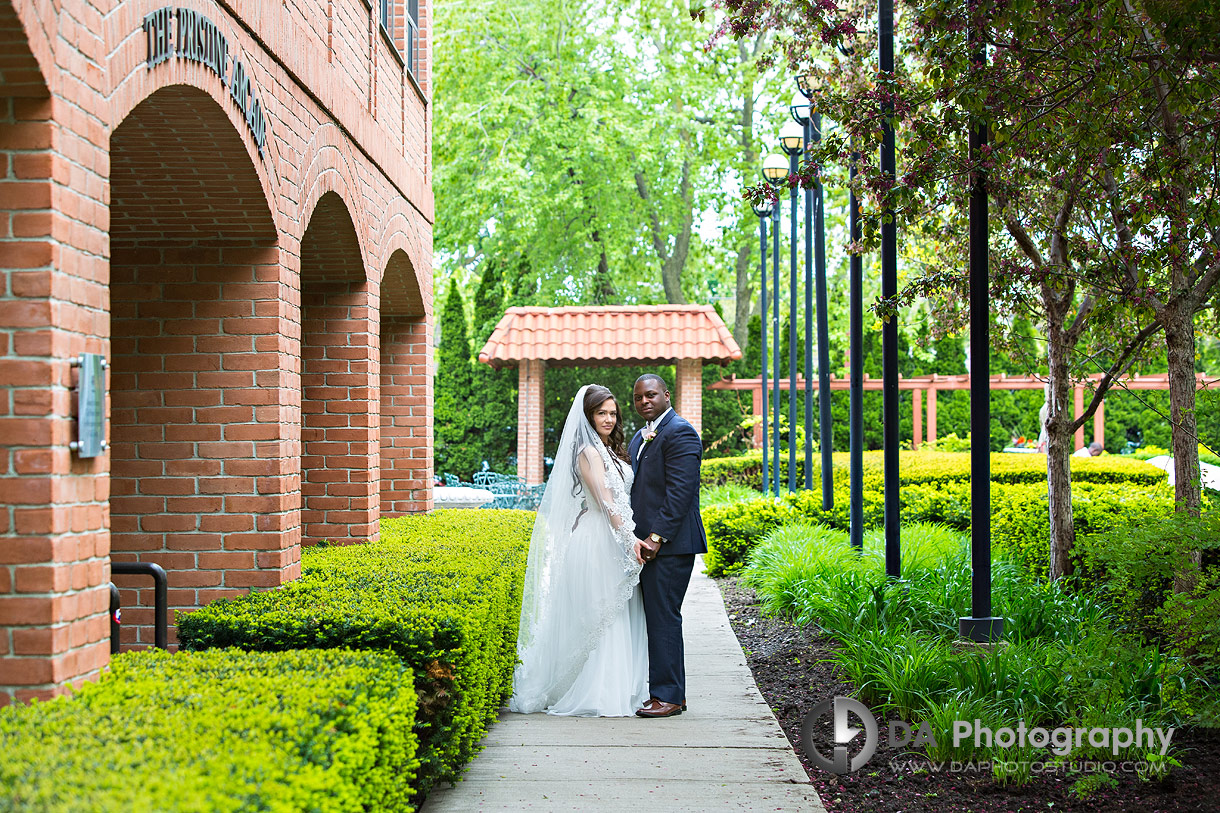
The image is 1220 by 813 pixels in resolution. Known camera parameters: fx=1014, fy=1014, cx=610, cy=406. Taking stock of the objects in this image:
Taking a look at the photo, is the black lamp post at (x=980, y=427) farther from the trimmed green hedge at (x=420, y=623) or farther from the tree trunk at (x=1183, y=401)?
the trimmed green hedge at (x=420, y=623)

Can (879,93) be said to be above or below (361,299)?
above

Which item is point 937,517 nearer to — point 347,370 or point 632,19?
point 347,370

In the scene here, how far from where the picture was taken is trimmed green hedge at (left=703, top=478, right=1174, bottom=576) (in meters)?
8.83

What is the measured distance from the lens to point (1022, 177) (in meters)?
7.63

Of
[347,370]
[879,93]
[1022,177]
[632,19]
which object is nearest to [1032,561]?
[1022,177]

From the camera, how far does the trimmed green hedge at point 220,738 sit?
2.27m

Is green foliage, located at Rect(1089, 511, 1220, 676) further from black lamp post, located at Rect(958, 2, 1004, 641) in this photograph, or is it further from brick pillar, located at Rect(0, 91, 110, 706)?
brick pillar, located at Rect(0, 91, 110, 706)

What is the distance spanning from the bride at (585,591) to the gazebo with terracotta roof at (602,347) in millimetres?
12993

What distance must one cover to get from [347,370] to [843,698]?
397 cm

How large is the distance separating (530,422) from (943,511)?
9.74m

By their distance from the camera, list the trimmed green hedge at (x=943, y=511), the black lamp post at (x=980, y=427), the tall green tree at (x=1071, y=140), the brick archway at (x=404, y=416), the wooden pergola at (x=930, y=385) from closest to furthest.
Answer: the tall green tree at (x=1071, y=140) → the black lamp post at (x=980, y=427) → the trimmed green hedge at (x=943, y=511) → the brick archway at (x=404, y=416) → the wooden pergola at (x=930, y=385)

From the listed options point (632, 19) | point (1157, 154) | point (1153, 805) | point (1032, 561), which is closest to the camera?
point (1153, 805)

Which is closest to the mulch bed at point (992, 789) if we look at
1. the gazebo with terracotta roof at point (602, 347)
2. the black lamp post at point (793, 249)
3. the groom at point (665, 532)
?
the groom at point (665, 532)

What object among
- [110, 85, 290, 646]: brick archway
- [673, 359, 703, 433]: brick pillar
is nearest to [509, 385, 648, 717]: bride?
[110, 85, 290, 646]: brick archway
